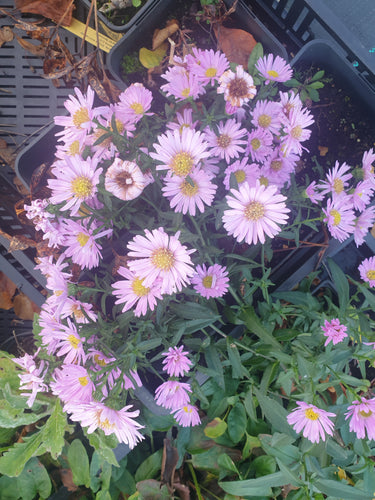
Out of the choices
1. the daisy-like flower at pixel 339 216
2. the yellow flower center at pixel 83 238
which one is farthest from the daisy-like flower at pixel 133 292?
the daisy-like flower at pixel 339 216

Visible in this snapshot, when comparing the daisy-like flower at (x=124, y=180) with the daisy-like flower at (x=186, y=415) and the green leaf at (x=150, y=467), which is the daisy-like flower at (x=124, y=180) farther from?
the green leaf at (x=150, y=467)

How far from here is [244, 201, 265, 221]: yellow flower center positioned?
82 cm


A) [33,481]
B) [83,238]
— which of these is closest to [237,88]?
Result: [83,238]

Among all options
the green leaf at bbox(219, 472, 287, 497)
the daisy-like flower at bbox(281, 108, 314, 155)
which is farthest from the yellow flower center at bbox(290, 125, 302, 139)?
the green leaf at bbox(219, 472, 287, 497)

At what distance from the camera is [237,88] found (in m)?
0.82

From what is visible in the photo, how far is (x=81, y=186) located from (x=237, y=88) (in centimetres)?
38

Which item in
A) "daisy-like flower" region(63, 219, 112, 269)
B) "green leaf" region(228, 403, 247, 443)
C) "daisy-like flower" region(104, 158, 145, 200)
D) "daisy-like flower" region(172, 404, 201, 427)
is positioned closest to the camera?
"daisy-like flower" region(104, 158, 145, 200)

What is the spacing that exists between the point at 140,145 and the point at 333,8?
1.01 m

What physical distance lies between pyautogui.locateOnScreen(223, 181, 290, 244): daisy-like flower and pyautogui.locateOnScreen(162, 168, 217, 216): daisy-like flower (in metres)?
0.05

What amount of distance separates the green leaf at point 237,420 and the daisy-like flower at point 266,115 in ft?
2.47

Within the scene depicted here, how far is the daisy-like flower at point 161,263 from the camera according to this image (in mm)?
782

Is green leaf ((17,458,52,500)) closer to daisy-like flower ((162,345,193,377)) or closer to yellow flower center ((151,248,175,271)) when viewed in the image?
daisy-like flower ((162,345,193,377))

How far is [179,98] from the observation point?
93 cm

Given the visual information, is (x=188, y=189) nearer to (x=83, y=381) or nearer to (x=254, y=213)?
(x=254, y=213)
